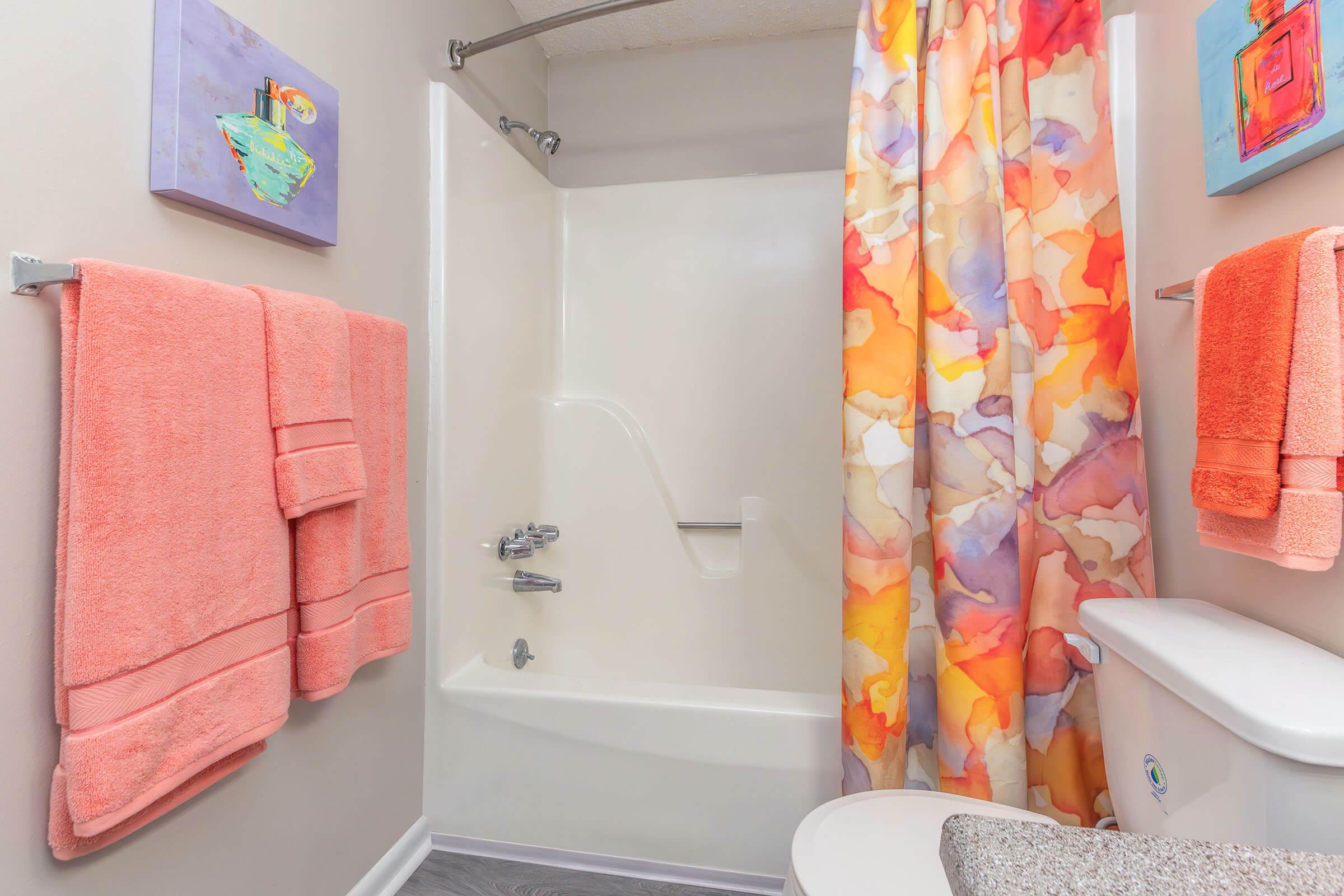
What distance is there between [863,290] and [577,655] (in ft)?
4.93

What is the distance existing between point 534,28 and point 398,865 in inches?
80.2

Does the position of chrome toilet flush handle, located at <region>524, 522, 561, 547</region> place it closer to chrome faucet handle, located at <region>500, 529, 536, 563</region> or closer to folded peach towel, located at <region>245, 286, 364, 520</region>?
chrome faucet handle, located at <region>500, 529, 536, 563</region>

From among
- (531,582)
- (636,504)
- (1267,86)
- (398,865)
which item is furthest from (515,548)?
(1267,86)

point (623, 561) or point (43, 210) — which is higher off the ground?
point (43, 210)

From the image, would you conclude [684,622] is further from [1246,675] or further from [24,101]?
[24,101]

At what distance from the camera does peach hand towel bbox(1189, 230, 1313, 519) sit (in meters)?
0.83

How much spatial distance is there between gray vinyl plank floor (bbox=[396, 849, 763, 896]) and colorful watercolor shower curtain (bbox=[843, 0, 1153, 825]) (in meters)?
0.54

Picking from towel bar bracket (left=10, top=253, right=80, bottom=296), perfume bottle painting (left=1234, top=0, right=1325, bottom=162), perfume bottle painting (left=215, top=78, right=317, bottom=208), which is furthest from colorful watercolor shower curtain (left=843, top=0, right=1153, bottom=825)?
towel bar bracket (left=10, top=253, right=80, bottom=296)

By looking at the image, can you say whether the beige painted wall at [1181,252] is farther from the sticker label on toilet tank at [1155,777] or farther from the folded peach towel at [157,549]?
the folded peach towel at [157,549]

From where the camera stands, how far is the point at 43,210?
802 mm

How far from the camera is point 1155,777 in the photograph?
35.7 inches

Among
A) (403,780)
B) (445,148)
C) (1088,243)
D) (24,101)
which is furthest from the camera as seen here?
(445,148)

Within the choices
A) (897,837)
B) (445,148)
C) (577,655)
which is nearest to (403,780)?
(577,655)

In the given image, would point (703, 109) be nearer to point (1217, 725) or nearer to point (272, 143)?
point (272, 143)
